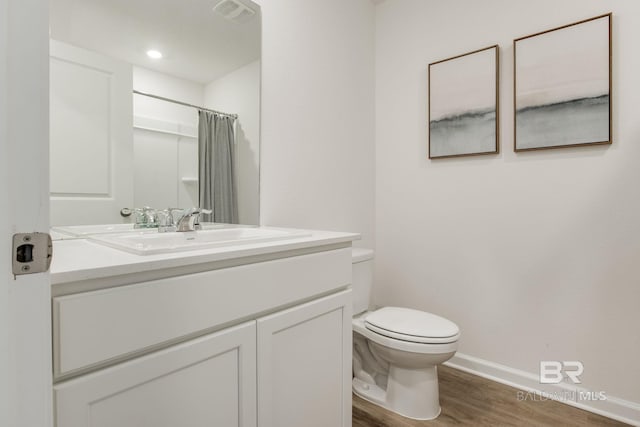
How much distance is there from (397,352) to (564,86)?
1495 millimetres

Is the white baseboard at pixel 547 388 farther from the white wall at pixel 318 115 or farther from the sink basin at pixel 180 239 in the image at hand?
the sink basin at pixel 180 239

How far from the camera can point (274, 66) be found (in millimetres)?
1688

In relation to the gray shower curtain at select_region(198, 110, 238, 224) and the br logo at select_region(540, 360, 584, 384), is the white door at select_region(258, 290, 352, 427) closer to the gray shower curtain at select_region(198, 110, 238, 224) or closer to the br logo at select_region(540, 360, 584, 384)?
the gray shower curtain at select_region(198, 110, 238, 224)

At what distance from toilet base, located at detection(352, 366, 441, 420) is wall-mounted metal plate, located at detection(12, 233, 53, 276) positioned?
4.98 ft

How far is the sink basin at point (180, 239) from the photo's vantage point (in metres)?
0.86

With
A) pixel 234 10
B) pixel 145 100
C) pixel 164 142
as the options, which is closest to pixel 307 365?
pixel 164 142

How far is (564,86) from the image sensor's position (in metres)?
1.61

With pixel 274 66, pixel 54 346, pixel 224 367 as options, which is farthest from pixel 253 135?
pixel 54 346

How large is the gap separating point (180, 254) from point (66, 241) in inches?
21.6

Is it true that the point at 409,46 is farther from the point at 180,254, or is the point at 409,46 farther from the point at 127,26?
the point at 180,254

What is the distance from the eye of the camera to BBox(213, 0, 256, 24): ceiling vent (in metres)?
1.48

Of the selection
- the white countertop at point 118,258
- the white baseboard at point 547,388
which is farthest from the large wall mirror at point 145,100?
the white baseboard at point 547,388

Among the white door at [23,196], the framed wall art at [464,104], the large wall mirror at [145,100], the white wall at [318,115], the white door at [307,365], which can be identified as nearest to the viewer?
the white door at [23,196]

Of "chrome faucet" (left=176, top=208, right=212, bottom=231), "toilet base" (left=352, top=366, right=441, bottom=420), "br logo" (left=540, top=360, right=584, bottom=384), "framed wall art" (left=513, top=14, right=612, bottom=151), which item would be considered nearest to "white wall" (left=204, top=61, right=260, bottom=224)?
"chrome faucet" (left=176, top=208, right=212, bottom=231)
